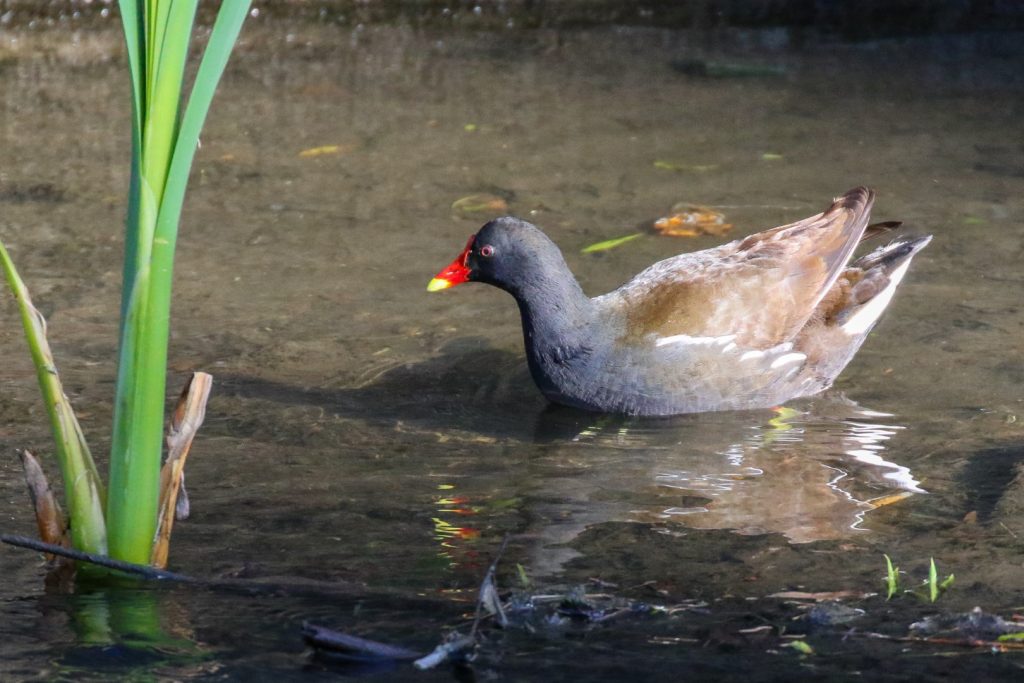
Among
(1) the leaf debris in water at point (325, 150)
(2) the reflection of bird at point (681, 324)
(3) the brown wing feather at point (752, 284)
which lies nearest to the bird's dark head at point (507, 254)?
(2) the reflection of bird at point (681, 324)

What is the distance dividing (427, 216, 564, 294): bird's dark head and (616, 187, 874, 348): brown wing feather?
0.38 metres

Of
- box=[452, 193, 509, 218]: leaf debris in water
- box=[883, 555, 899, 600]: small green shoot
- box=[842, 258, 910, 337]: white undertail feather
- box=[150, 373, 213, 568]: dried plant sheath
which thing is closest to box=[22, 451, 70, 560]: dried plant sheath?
box=[150, 373, 213, 568]: dried plant sheath

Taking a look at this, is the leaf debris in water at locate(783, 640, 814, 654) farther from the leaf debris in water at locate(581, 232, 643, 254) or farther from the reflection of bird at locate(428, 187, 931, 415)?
the leaf debris in water at locate(581, 232, 643, 254)

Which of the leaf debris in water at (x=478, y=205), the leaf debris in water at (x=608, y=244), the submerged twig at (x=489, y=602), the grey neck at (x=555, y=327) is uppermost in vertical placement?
the leaf debris in water at (x=478, y=205)

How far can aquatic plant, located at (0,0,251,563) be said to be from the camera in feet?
9.36

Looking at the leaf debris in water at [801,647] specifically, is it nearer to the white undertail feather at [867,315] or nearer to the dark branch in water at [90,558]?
the dark branch in water at [90,558]

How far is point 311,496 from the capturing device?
399 cm

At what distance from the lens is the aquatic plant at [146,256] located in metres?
2.85

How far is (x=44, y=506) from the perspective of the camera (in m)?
3.20

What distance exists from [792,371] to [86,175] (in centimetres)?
393

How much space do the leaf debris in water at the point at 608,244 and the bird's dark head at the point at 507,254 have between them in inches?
46.4

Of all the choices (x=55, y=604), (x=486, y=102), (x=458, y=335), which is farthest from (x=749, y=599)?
(x=486, y=102)

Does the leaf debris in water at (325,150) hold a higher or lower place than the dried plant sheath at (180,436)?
higher

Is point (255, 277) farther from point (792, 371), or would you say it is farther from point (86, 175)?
point (792, 371)
